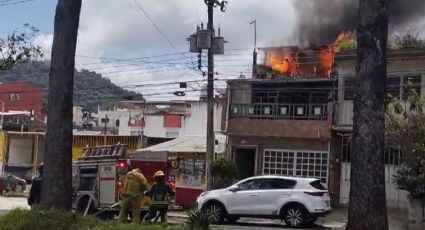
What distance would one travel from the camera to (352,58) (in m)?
26.7

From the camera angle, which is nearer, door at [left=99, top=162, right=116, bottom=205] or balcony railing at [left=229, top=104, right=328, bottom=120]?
door at [left=99, top=162, right=116, bottom=205]

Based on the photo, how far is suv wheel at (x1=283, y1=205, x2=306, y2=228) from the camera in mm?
20219

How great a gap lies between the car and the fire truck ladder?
Result: 302 cm

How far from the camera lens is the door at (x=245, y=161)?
30.3 meters

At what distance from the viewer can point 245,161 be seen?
30.9m

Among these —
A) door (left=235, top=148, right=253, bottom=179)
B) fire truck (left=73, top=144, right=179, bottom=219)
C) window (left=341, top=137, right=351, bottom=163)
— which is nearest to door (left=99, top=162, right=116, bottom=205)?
fire truck (left=73, top=144, right=179, bottom=219)

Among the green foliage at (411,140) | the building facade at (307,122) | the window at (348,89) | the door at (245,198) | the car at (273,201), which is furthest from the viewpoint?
the window at (348,89)

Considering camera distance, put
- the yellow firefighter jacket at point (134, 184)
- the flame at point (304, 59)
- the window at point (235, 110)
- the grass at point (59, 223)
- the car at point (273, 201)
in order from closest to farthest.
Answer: the grass at point (59, 223), the yellow firefighter jacket at point (134, 184), the car at point (273, 201), the window at point (235, 110), the flame at point (304, 59)

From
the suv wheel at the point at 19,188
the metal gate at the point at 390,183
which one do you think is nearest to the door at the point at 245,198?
the metal gate at the point at 390,183

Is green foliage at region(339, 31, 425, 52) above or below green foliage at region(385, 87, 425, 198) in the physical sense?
above

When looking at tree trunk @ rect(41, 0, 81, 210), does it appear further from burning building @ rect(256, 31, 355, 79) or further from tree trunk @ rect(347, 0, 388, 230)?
burning building @ rect(256, 31, 355, 79)

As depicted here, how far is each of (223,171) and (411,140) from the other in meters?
10.1

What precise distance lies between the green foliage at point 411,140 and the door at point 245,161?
1213 cm

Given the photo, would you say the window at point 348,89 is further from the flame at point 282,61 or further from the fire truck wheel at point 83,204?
the fire truck wheel at point 83,204
